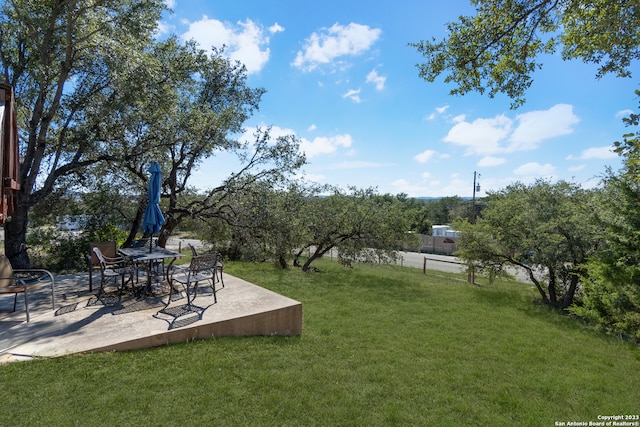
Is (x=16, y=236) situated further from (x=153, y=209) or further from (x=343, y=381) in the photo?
(x=343, y=381)

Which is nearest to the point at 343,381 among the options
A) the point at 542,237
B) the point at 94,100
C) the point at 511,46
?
the point at 511,46

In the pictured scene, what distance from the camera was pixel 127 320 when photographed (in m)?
4.09

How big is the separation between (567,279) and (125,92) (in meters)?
12.7

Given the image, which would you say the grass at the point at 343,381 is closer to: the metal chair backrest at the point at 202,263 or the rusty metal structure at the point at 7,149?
the metal chair backrest at the point at 202,263

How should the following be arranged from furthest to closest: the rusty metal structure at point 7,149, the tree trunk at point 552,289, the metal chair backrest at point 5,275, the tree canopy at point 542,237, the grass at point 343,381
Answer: the tree trunk at point 552,289 < the tree canopy at point 542,237 < the metal chair backrest at point 5,275 < the rusty metal structure at point 7,149 < the grass at point 343,381

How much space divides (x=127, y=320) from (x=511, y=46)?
6726mm

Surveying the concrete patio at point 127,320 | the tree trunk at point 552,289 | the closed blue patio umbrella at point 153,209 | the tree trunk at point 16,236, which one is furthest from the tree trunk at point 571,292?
the tree trunk at point 16,236

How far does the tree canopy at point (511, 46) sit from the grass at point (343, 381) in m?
4.03

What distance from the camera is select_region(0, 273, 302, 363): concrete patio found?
343 cm

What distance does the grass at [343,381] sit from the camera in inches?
104

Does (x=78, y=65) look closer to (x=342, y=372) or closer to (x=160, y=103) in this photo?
(x=160, y=103)

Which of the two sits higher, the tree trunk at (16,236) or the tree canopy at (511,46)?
the tree canopy at (511,46)

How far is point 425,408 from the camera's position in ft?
10.1

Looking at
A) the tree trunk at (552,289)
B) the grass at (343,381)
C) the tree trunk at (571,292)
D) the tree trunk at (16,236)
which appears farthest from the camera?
the tree trunk at (552,289)
